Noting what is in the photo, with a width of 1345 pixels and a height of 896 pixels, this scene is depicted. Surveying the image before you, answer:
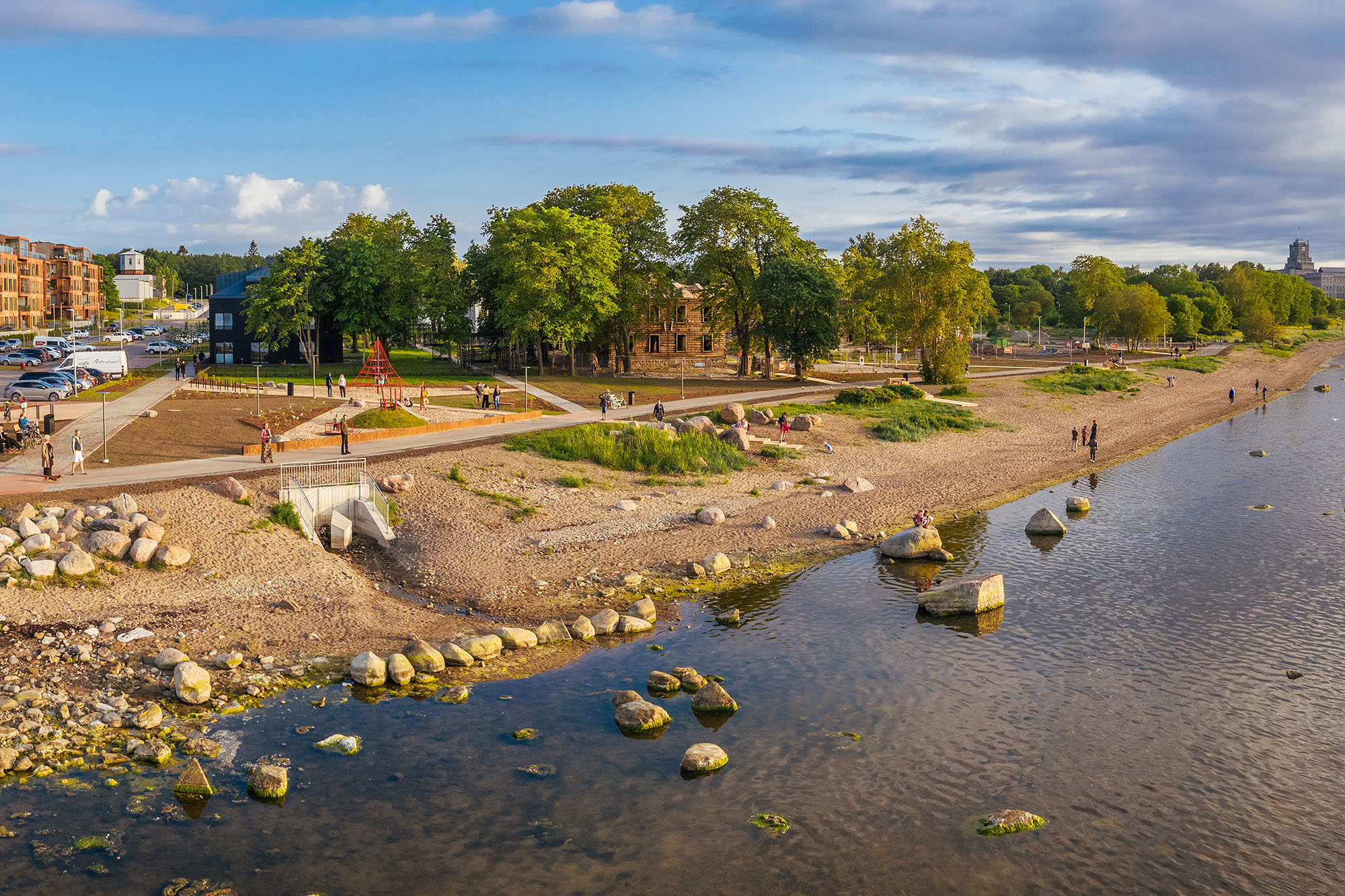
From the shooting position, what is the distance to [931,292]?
8475cm

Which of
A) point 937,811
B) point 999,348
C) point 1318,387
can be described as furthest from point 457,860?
point 999,348

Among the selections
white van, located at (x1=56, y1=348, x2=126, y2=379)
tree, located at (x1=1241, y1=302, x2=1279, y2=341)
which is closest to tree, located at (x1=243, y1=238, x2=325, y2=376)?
white van, located at (x1=56, y1=348, x2=126, y2=379)

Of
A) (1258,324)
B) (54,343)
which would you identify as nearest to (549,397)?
(54,343)

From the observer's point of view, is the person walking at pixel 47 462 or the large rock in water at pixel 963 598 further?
the person walking at pixel 47 462

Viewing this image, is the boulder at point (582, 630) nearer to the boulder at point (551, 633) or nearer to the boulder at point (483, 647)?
the boulder at point (551, 633)

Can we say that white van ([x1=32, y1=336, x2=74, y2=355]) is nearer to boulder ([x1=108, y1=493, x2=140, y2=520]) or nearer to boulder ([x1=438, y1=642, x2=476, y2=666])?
boulder ([x1=108, y1=493, x2=140, y2=520])

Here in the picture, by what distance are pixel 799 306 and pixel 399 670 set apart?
68519mm

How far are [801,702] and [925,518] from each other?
16874 millimetres

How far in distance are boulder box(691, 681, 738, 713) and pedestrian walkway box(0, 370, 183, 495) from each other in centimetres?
2666

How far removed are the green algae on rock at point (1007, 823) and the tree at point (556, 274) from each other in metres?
66.9

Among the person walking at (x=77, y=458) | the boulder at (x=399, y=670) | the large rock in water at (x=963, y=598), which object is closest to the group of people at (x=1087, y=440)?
the large rock in water at (x=963, y=598)

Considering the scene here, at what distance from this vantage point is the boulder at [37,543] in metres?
29.4

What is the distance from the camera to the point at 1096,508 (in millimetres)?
48625

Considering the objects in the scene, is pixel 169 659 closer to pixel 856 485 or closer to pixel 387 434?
pixel 387 434
